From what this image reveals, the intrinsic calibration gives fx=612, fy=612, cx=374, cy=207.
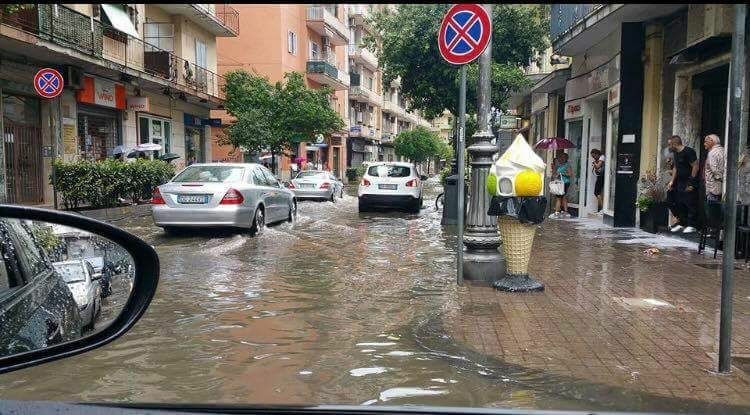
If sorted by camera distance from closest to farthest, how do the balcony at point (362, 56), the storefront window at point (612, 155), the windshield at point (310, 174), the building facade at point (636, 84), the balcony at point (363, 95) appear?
1. the building facade at point (636, 84)
2. the storefront window at point (612, 155)
3. the windshield at point (310, 174)
4. the balcony at point (363, 95)
5. the balcony at point (362, 56)

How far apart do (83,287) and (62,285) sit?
0.07m

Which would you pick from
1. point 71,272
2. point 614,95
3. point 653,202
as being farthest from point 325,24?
point 71,272

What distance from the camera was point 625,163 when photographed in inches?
542

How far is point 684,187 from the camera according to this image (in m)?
11.5

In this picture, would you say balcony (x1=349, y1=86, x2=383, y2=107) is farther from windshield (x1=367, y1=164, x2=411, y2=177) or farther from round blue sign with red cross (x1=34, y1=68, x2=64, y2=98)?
round blue sign with red cross (x1=34, y1=68, x2=64, y2=98)

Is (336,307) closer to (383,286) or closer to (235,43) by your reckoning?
(383,286)

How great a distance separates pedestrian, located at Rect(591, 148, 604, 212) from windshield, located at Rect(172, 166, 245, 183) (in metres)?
9.22

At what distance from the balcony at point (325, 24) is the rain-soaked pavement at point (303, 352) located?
36.7 metres

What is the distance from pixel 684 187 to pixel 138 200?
13.9 metres

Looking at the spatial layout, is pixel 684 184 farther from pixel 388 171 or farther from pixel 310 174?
pixel 310 174

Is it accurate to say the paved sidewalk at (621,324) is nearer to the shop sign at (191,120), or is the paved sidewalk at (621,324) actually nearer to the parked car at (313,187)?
the parked car at (313,187)

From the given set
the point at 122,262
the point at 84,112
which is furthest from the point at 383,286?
the point at 84,112

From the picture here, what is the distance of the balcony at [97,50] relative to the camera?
15.7 metres

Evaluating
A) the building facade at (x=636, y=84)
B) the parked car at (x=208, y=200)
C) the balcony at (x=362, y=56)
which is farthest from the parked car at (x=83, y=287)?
the balcony at (x=362, y=56)
